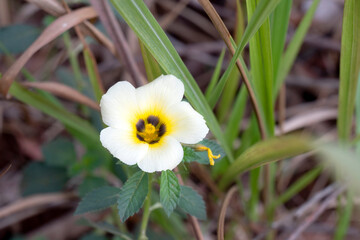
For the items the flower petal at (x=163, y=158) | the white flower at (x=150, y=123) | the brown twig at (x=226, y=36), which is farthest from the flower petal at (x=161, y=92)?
the brown twig at (x=226, y=36)

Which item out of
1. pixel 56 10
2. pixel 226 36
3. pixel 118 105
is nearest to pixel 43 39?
pixel 56 10

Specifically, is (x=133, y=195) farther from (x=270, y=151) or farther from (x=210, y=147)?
(x=270, y=151)

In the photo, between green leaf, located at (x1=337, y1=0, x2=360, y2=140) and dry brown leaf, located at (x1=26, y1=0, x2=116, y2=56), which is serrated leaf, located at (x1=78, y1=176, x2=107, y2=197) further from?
green leaf, located at (x1=337, y1=0, x2=360, y2=140)

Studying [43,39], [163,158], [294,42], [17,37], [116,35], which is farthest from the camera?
[17,37]

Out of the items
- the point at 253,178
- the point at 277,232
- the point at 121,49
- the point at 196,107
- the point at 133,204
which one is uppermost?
the point at 121,49

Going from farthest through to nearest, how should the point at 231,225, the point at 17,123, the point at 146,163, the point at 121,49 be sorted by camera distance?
the point at 17,123 < the point at 231,225 < the point at 121,49 < the point at 146,163

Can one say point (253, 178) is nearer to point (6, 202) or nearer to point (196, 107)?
point (196, 107)

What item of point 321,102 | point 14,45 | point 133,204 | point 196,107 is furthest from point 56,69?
point 321,102
